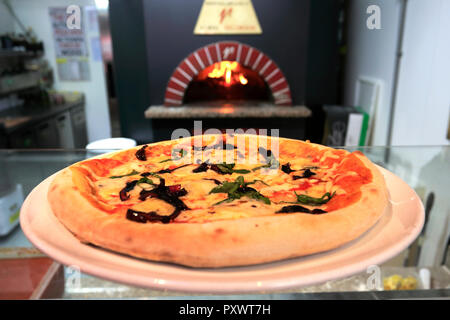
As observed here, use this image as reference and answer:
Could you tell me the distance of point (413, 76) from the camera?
7.52ft

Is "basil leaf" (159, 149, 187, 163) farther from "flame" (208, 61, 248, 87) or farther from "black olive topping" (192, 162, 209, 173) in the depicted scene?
"flame" (208, 61, 248, 87)

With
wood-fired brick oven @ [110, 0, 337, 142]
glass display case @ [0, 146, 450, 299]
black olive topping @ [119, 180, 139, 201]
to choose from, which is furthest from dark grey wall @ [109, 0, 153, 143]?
black olive topping @ [119, 180, 139, 201]

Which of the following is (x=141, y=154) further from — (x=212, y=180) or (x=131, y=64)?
(x=131, y=64)

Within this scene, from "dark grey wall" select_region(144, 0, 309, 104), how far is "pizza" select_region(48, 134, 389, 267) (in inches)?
72.4

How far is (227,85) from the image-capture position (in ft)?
10.5

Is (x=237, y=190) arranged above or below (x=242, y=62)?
below

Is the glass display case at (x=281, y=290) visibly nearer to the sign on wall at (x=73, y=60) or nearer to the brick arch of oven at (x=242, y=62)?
the brick arch of oven at (x=242, y=62)

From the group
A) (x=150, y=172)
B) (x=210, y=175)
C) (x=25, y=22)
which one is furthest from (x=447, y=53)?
(x=25, y=22)

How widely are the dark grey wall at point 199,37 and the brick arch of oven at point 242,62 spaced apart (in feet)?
0.15

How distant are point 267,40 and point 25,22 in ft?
10.5

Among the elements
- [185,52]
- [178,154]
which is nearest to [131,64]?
[185,52]

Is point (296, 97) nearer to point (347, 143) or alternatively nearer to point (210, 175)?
point (347, 143)

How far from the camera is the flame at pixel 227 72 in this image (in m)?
3.14

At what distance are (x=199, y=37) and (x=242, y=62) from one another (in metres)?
0.41
